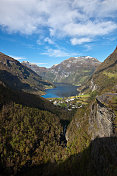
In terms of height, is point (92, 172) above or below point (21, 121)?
above

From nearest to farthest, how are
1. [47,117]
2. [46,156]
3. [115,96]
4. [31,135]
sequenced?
[115,96] → [46,156] → [31,135] → [47,117]

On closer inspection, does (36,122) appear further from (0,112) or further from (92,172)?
(92,172)

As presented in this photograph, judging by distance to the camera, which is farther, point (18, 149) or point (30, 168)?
point (18, 149)

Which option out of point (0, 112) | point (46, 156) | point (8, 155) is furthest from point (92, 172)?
point (0, 112)

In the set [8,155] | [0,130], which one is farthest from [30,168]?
[0,130]

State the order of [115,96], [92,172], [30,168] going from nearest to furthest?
1. [92,172]
2. [115,96]
3. [30,168]

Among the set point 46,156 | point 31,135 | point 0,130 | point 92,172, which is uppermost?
point 92,172

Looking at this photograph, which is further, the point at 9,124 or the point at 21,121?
the point at 21,121

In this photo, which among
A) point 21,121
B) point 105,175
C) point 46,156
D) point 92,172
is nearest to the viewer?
point 105,175

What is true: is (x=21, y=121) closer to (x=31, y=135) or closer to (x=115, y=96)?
(x=31, y=135)
